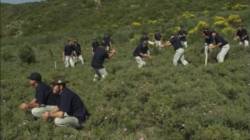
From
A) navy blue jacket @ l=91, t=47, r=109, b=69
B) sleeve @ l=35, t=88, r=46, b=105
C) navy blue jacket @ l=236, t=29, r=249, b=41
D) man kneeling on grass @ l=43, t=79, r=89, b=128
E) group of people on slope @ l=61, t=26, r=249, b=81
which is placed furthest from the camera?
navy blue jacket @ l=236, t=29, r=249, b=41

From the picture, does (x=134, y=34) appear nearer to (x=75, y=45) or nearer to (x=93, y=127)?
(x=75, y=45)

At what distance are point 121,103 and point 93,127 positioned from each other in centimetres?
273

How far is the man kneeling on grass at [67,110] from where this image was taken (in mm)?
12984

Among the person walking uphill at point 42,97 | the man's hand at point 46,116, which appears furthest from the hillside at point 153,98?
the person walking uphill at point 42,97

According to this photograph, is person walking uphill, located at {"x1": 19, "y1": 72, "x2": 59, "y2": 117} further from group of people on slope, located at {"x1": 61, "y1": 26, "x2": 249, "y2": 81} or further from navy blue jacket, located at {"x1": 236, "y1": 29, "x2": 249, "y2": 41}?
navy blue jacket, located at {"x1": 236, "y1": 29, "x2": 249, "y2": 41}

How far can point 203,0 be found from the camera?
2387 inches

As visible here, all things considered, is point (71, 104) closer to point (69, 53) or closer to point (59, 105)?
point (59, 105)

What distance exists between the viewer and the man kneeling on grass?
13.0 metres

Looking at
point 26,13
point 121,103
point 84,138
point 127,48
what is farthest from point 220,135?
point 26,13


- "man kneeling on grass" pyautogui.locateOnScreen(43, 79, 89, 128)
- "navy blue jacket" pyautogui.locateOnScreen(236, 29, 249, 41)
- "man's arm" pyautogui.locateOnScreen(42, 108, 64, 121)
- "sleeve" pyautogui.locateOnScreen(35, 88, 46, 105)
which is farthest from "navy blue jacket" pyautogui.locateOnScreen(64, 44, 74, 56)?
"man kneeling on grass" pyautogui.locateOnScreen(43, 79, 89, 128)

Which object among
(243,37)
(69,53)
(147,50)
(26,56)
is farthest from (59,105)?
(26,56)

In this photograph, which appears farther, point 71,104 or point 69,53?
point 69,53

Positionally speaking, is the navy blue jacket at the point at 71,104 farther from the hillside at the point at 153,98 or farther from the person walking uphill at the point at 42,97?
the person walking uphill at the point at 42,97

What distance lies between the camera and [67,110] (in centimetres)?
1307
